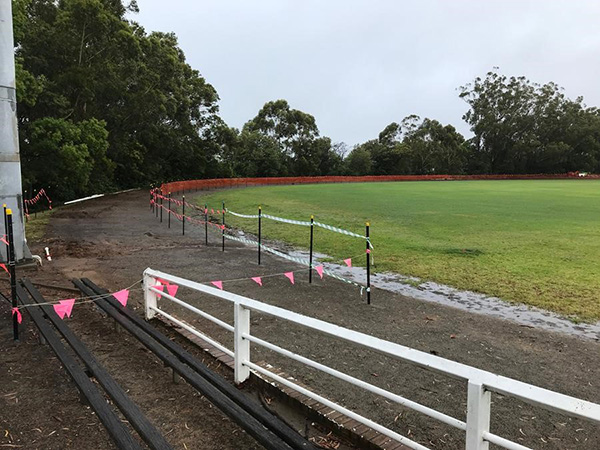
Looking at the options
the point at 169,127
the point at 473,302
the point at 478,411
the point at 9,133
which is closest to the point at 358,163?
the point at 169,127

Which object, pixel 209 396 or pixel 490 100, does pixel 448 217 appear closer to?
pixel 209 396

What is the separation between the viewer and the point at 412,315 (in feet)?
21.1

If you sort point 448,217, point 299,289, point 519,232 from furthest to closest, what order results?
point 448,217, point 519,232, point 299,289

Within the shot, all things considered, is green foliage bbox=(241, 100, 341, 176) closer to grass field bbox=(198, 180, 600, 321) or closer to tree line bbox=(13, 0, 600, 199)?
tree line bbox=(13, 0, 600, 199)

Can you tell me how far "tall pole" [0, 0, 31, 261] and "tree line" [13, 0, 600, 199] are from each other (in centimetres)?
1221

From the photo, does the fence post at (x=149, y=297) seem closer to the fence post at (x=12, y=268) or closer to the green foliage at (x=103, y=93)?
the fence post at (x=12, y=268)

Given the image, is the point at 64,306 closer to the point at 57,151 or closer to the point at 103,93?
the point at 57,151

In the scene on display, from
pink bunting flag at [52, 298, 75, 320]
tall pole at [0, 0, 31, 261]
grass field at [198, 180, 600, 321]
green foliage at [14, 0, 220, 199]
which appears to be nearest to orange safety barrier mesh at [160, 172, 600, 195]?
green foliage at [14, 0, 220, 199]

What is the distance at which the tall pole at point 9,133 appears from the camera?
26.5 ft

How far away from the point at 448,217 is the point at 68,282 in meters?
16.0

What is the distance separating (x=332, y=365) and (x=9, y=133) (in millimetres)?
7558

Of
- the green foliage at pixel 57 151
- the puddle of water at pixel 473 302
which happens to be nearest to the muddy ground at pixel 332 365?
the puddle of water at pixel 473 302

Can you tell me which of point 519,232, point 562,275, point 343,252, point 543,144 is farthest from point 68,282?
point 543,144

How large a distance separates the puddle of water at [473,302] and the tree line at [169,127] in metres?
17.8
